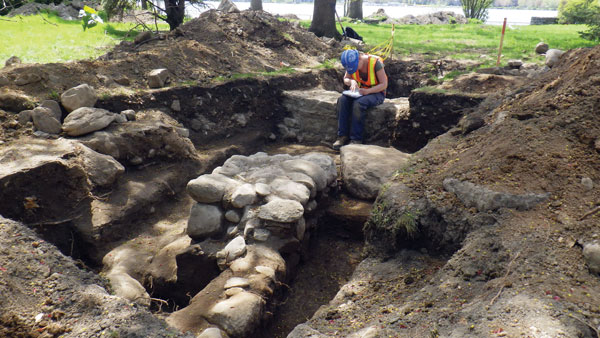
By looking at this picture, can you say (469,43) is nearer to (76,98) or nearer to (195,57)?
(195,57)

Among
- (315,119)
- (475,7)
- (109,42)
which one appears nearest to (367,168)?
(315,119)

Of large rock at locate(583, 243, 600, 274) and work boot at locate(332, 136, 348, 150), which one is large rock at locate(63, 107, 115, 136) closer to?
work boot at locate(332, 136, 348, 150)

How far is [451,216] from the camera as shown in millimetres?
3396

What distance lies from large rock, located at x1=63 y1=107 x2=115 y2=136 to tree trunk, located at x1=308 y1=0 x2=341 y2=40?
8890 millimetres

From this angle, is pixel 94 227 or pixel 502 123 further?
pixel 94 227

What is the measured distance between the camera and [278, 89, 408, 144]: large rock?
23.6 ft

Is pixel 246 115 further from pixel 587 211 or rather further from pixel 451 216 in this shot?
pixel 587 211

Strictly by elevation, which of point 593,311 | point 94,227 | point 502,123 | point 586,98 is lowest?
point 94,227

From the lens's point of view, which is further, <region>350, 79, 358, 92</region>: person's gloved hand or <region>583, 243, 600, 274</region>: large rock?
<region>350, 79, 358, 92</region>: person's gloved hand

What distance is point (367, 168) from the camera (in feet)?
18.0

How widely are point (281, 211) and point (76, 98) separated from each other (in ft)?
10.3

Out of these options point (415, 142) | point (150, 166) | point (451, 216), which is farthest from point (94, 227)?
point (415, 142)

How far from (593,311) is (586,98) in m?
2.14

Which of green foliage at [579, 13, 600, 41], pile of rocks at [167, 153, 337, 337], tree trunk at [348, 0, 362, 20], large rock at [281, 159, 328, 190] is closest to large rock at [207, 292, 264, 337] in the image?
pile of rocks at [167, 153, 337, 337]
